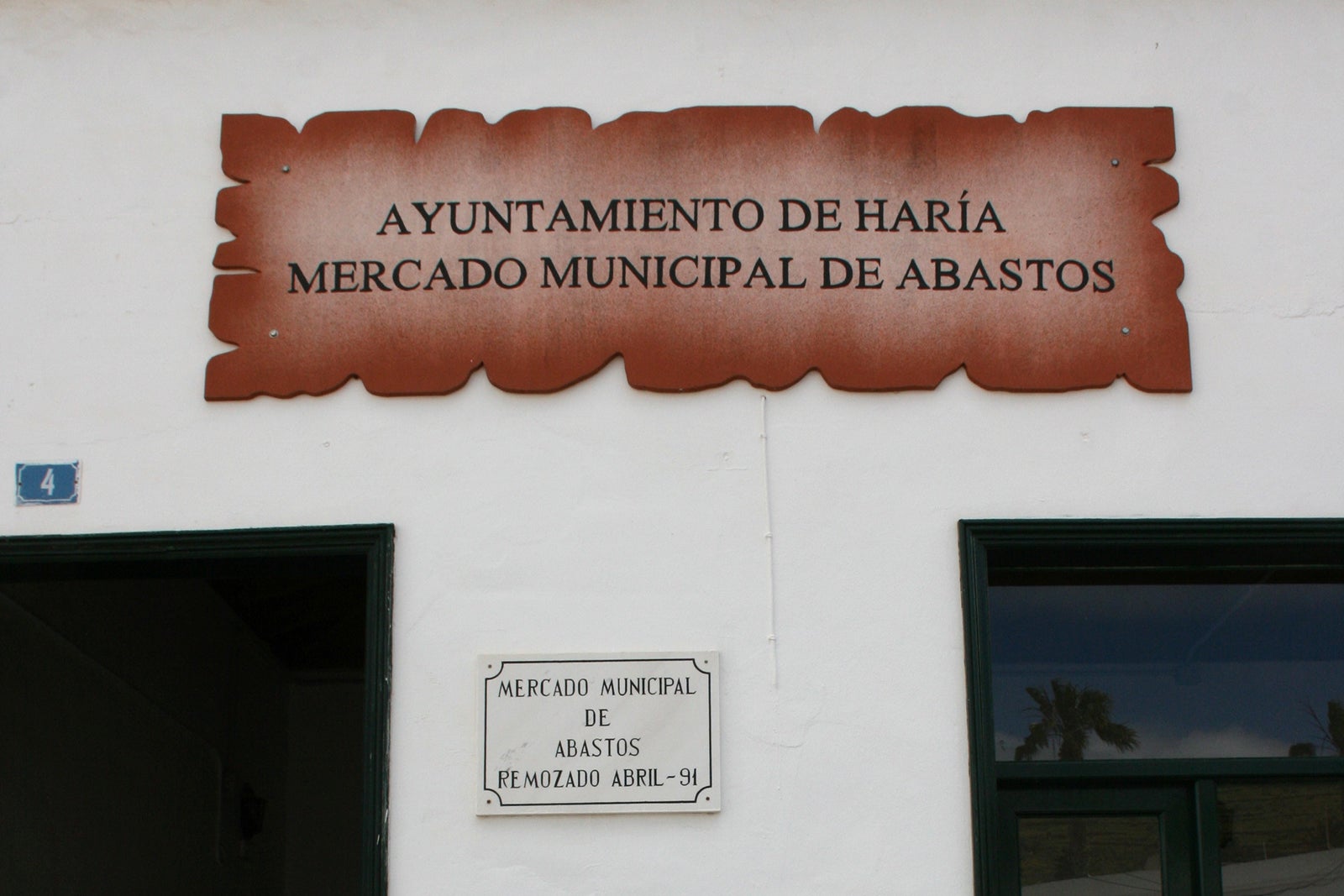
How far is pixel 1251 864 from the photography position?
12.8 ft

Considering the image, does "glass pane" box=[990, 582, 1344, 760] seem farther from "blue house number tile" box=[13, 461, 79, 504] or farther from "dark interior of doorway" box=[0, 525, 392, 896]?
"blue house number tile" box=[13, 461, 79, 504]

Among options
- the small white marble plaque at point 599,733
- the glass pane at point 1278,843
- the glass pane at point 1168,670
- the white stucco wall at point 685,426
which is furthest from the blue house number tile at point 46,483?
the glass pane at point 1278,843

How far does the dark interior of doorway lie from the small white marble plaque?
280 mm

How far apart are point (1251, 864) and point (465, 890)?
197cm

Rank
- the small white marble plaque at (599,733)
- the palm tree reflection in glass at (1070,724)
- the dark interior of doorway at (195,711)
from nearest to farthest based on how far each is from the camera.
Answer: the small white marble plaque at (599,733) → the dark interior of doorway at (195,711) → the palm tree reflection in glass at (1070,724)

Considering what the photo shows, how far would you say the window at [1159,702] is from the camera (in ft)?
12.5

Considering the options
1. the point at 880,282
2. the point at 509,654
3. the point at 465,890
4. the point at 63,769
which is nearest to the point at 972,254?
the point at 880,282

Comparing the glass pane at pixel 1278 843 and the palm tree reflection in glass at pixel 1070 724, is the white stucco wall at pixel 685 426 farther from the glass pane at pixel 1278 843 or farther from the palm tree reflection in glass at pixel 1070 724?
the glass pane at pixel 1278 843

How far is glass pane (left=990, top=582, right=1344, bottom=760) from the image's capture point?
395 centimetres

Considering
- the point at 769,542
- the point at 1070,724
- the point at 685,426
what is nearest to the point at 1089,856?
the point at 1070,724

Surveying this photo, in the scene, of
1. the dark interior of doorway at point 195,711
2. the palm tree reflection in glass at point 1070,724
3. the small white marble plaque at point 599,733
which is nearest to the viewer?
the small white marble plaque at point 599,733

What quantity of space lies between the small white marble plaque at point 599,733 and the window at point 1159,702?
657mm

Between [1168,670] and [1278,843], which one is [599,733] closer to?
[1168,670]

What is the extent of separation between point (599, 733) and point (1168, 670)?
152cm
